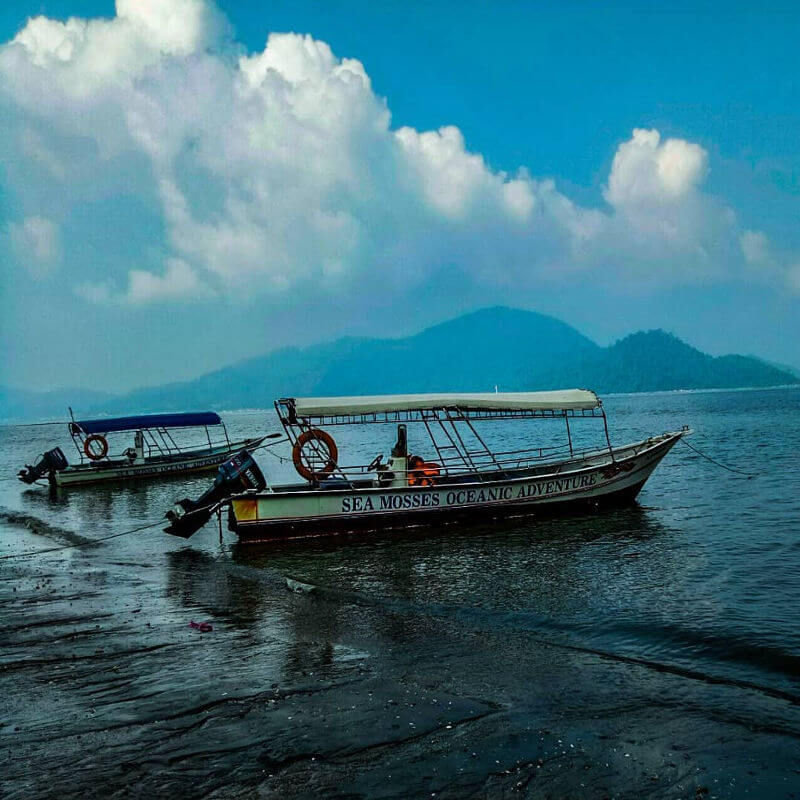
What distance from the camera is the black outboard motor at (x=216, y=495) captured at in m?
17.6

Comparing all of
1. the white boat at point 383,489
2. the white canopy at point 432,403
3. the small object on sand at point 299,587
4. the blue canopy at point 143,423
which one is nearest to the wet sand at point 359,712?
the small object on sand at point 299,587

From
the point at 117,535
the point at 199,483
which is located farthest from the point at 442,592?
the point at 199,483

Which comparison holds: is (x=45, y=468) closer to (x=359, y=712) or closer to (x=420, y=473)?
(x=420, y=473)

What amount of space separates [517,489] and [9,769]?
49.3 feet

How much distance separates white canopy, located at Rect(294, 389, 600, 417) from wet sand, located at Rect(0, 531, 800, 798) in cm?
749

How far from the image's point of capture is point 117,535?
65.9 ft

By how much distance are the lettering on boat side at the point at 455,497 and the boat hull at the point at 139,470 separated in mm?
15616

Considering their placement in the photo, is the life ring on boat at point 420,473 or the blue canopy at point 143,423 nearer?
the life ring on boat at point 420,473

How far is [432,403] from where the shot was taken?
18.8 meters

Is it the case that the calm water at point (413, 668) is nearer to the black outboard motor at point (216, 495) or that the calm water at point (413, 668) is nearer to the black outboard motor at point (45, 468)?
the black outboard motor at point (216, 495)

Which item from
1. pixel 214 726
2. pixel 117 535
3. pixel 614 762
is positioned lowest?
pixel 614 762

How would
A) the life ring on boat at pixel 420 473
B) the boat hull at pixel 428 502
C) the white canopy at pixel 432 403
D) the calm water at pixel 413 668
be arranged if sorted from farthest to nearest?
1. the life ring on boat at pixel 420 473
2. the white canopy at pixel 432 403
3. the boat hull at pixel 428 502
4. the calm water at pixel 413 668

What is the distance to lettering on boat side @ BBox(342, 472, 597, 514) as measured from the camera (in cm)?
1808

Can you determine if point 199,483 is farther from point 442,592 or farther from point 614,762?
point 614,762
